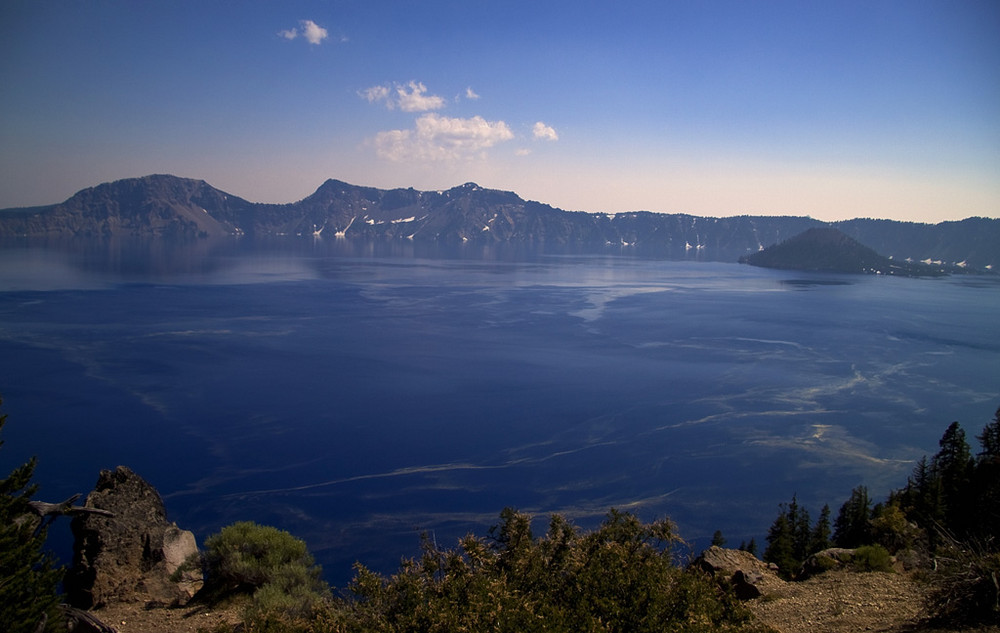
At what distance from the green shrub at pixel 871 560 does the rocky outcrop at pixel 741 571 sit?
2033 mm

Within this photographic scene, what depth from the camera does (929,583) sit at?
11.1 meters

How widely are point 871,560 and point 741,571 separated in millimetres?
3721

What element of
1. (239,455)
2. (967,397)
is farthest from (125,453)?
(967,397)

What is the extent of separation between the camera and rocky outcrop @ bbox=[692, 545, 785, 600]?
14.6 meters

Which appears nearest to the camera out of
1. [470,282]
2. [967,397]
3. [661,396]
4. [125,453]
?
[125,453]

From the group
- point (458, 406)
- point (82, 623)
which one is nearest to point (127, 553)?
point (82, 623)

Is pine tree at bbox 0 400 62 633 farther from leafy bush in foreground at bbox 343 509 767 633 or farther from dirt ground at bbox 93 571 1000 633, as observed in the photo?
leafy bush in foreground at bbox 343 509 767 633

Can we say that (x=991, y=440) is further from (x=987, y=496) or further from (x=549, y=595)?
(x=549, y=595)

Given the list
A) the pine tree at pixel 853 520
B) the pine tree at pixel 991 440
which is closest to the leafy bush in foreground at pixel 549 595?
the pine tree at pixel 853 520

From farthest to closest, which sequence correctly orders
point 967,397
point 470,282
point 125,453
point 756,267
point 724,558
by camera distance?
point 756,267 < point 470,282 < point 967,397 < point 125,453 < point 724,558

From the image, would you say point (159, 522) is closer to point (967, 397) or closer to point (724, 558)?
point (724, 558)

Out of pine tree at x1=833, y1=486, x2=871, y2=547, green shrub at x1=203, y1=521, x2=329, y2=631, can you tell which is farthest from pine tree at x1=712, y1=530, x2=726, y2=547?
green shrub at x1=203, y1=521, x2=329, y2=631

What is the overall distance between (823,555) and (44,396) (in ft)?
150

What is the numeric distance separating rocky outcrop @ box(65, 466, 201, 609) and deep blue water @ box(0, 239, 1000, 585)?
7363mm
